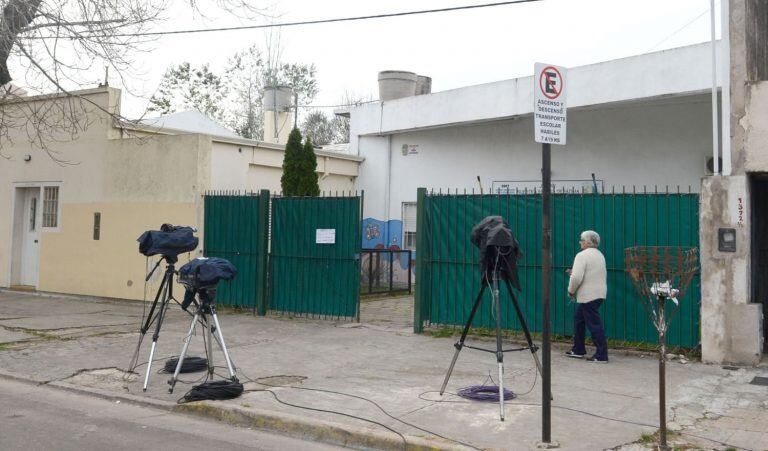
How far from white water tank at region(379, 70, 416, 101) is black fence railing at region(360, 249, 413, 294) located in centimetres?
542

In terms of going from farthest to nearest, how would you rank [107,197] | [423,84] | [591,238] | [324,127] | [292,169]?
1. [324,127]
2. [423,84]
3. [292,169]
4. [107,197]
5. [591,238]

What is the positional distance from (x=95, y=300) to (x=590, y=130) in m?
12.4

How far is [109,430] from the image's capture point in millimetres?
6539

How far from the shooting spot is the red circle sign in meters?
5.84

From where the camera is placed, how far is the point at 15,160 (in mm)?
18109

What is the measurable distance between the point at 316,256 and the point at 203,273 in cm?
534

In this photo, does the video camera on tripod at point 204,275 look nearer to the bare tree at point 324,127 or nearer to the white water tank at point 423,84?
the white water tank at point 423,84

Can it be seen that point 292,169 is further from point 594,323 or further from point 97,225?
point 594,323

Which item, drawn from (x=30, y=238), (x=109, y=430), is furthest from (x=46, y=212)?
(x=109, y=430)

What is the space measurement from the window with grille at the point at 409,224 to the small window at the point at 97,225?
8192 mm

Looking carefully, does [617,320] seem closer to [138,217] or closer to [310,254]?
[310,254]

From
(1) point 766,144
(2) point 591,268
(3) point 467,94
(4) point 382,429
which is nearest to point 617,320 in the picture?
(2) point 591,268

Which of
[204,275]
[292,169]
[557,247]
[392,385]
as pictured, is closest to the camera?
[204,275]

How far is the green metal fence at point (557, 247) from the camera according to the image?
380 inches
